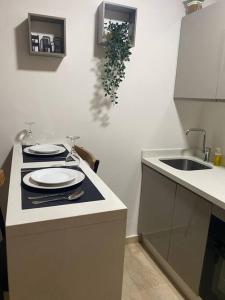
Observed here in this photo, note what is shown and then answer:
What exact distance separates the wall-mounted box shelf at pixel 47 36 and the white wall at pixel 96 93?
0.20 feet

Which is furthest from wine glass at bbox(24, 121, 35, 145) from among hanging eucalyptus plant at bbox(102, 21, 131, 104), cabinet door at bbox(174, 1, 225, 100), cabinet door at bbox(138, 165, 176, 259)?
cabinet door at bbox(174, 1, 225, 100)

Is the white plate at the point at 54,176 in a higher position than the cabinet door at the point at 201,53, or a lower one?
lower

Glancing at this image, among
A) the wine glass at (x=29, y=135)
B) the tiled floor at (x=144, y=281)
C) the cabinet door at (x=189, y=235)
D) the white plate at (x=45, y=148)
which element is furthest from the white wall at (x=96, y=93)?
the cabinet door at (x=189, y=235)

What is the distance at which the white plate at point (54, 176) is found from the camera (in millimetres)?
1060

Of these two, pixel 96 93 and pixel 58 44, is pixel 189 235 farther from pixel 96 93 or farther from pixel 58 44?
pixel 58 44

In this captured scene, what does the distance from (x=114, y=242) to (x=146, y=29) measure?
1.70 m

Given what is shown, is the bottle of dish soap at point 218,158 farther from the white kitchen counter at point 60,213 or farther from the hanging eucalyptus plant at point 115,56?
the white kitchen counter at point 60,213

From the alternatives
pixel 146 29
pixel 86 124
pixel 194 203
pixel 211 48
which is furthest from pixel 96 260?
pixel 146 29

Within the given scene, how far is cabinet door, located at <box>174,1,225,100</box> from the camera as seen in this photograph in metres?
1.62

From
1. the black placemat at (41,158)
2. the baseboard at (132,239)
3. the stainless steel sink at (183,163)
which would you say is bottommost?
the baseboard at (132,239)

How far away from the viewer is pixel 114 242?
0.90m

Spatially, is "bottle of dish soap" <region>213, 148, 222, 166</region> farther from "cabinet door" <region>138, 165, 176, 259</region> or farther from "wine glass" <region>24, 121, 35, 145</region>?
"wine glass" <region>24, 121, 35, 145</region>

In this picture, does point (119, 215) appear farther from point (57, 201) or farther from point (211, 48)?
point (211, 48)

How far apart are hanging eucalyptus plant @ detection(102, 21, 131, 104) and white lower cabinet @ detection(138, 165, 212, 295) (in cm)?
78
